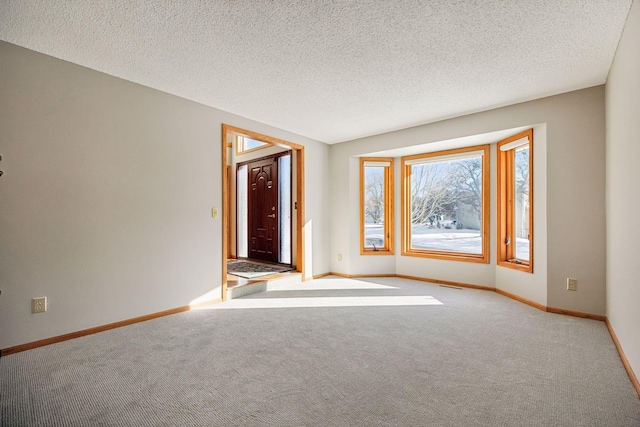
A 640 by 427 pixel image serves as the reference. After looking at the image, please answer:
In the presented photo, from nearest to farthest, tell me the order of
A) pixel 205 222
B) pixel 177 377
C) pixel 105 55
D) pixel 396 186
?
pixel 177 377
pixel 105 55
pixel 205 222
pixel 396 186

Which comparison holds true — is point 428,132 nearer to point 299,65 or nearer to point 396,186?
point 396,186

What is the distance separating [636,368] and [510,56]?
245cm

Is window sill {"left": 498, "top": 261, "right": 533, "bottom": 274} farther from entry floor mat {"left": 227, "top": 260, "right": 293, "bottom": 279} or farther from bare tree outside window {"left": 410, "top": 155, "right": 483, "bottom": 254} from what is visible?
entry floor mat {"left": 227, "top": 260, "right": 293, "bottom": 279}

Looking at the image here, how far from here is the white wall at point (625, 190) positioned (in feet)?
6.39

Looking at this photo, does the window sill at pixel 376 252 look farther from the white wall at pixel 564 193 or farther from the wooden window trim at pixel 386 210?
the white wall at pixel 564 193

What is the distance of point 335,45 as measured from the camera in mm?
2438

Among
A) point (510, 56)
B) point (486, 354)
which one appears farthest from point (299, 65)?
point (486, 354)

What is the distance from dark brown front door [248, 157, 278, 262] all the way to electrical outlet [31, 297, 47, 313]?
3.70m

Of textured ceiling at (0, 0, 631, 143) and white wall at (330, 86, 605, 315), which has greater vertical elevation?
textured ceiling at (0, 0, 631, 143)

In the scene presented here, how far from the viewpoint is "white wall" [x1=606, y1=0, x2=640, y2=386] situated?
6.39 feet

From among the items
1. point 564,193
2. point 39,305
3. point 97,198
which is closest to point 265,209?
point 97,198

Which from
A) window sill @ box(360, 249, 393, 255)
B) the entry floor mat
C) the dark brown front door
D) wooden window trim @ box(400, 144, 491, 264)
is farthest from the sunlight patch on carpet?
the dark brown front door

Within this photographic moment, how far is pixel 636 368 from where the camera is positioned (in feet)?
6.32

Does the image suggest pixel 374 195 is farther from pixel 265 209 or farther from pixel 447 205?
pixel 265 209
